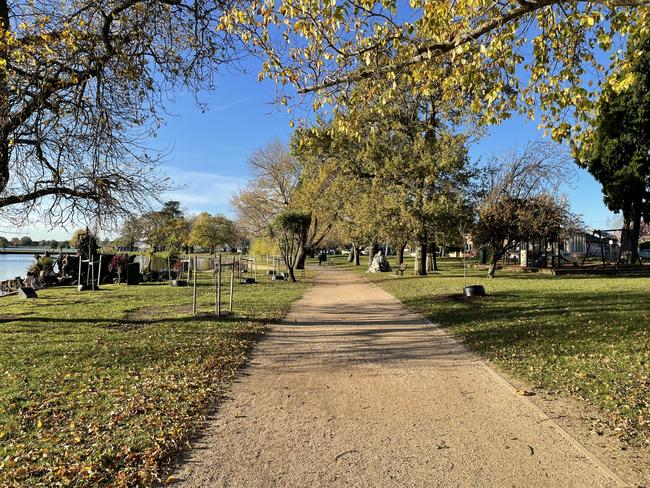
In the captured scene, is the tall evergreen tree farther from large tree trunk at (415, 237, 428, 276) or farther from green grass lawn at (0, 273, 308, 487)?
green grass lawn at (0, 273, 308, 487)

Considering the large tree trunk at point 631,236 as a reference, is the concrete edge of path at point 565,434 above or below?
below

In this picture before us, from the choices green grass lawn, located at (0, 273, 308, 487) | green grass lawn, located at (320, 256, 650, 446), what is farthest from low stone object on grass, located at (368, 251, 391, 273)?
green grass lawn, located at (0, 273, 308, 487)

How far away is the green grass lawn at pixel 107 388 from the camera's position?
3.62 metres

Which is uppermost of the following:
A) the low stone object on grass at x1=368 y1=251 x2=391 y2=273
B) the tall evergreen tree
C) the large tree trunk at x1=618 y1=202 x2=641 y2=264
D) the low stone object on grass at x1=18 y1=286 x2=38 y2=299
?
the tall evergreen tree

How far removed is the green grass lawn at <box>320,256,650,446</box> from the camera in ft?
16.6

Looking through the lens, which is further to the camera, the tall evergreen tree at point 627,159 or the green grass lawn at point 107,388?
the tall evergreen tree at point 627,159

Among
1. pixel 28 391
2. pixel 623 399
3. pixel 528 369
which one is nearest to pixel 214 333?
pixel 28 391

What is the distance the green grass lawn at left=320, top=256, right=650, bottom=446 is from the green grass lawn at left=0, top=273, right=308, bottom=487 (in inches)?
154

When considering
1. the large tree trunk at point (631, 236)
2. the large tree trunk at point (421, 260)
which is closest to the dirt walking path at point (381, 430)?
the large tree trunk at point (421, 260)

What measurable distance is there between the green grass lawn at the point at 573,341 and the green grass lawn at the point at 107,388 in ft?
12.8

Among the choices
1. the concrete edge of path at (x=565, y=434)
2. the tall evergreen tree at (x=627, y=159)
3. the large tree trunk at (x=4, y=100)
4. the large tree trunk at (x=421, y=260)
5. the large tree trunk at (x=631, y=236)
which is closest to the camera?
the concrete edge of path at (x=565, y=434)

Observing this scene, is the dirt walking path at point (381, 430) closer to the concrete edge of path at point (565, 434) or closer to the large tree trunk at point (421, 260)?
the concrete edge of path at point (565, 434)

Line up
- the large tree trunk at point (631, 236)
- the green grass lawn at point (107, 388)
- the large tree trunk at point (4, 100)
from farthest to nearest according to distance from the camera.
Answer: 1. the large tree trunk at point (631, 236)
2. the large tree trunk at point (4, 100)
3. the green grass lawn at point (107, 388)

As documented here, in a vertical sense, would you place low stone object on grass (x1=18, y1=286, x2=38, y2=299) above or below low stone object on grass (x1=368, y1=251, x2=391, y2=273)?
below
